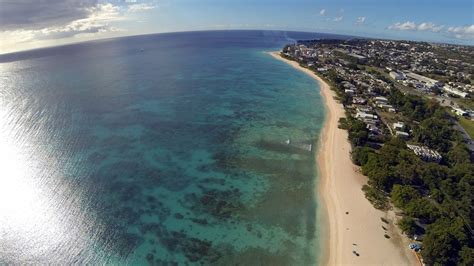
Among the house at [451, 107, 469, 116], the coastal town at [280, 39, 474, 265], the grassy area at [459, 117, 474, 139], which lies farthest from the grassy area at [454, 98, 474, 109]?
the grassy area at [459, 117, 474, 139]

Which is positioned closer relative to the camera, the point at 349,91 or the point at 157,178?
the point at 157,178

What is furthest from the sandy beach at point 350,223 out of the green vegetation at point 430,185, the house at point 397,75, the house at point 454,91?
the house at point 397,75

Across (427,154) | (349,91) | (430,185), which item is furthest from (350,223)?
(349,91)

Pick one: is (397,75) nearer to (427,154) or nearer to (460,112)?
(460,112)

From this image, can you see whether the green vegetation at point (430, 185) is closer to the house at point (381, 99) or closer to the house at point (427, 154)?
the house at point (427, 154)

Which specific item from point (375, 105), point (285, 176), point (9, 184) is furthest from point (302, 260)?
point (375, 105)
